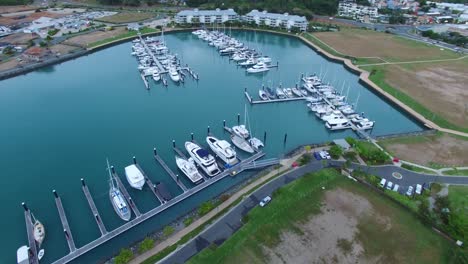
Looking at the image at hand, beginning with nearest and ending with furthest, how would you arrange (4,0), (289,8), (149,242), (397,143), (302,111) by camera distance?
(149,242)
(397,143)
(302,111)
(289,8)
(4,0)

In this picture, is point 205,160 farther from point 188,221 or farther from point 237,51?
point 237,51

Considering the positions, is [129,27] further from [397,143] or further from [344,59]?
[397,143]

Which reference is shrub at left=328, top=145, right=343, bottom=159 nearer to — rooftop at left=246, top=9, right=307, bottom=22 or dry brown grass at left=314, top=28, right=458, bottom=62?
dry brown grass at left=314, top=28, right=458, bottom=62

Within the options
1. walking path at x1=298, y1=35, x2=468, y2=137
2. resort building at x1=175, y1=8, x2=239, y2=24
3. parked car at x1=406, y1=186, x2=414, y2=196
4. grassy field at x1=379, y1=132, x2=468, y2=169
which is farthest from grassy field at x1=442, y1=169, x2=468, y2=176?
resort building at x1=175, y1=8, x2=239, y2=24

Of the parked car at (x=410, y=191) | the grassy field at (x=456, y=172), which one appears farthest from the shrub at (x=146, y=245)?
the grassy field at (x=456, y=172)

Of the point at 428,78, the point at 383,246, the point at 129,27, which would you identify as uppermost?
the point at 129,27

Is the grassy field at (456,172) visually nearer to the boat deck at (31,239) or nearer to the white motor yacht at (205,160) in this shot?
the white motor yacht at (205,160)

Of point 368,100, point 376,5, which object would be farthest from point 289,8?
point 368,100

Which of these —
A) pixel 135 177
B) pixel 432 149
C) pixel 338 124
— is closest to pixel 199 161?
pixel 135 177
